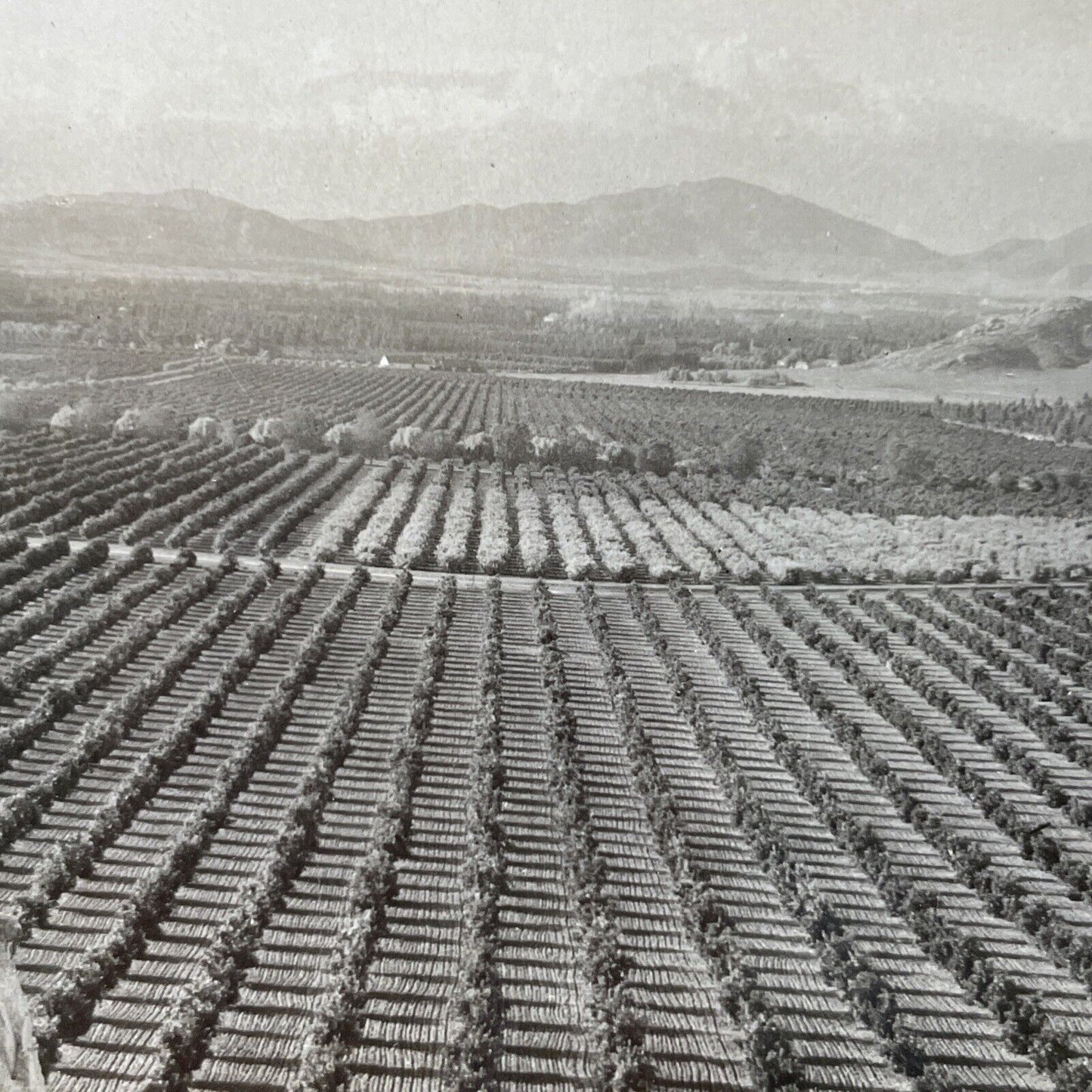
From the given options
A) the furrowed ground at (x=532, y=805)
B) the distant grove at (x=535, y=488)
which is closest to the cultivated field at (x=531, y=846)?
the furrowed ground at (x=532, y=805)

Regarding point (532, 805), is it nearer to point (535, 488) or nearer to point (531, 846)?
point (531, 846)

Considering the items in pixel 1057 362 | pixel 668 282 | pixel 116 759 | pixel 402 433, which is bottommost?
pixel 116 759

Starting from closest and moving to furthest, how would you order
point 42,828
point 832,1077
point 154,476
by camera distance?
point 832,1077
point 42,828
point 154,476

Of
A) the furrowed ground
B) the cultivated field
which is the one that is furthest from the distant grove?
the cultivated field

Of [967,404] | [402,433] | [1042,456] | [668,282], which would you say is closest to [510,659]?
[402,433]

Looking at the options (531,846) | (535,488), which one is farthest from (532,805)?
(535,488)

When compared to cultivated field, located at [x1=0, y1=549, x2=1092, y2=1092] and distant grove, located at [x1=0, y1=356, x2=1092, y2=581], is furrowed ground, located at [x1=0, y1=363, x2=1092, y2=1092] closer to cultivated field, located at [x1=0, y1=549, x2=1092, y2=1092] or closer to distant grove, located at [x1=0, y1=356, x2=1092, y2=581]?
cultivated field, located at [x1=0, y1=549, x2=1092, y2=1092]

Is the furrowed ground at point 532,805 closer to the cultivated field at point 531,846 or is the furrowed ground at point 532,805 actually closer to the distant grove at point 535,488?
the cultivated field at point 531,846

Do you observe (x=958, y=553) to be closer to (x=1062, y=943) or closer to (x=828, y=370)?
(x=1062, y=943)
